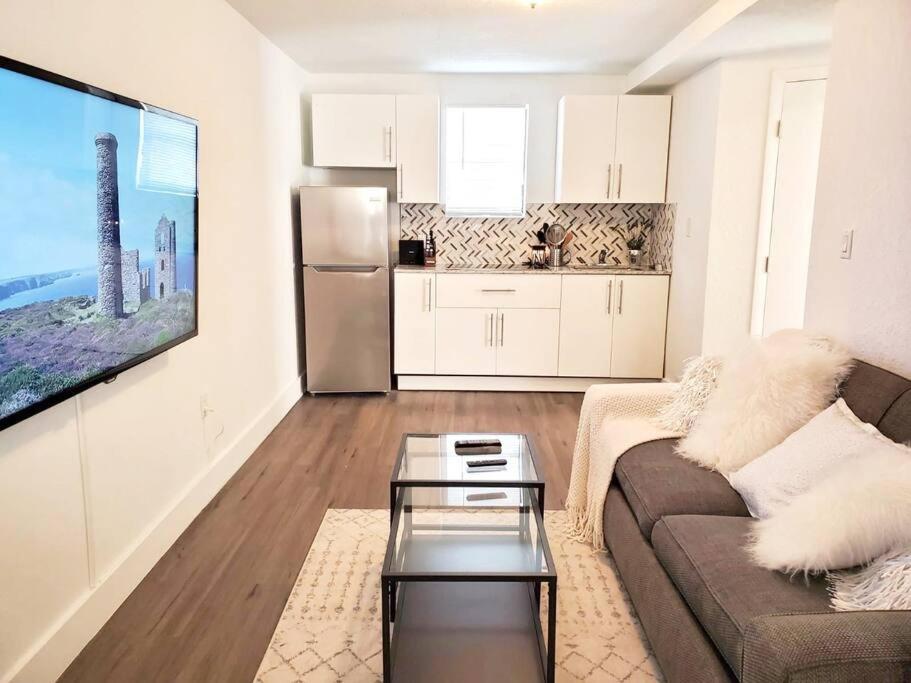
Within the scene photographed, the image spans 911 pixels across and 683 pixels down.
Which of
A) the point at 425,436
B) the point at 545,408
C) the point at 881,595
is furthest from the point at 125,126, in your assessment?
the point at 545,408

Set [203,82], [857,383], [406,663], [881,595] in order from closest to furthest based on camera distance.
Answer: [881,595]
[406,663]
[857,383]
[203,82]

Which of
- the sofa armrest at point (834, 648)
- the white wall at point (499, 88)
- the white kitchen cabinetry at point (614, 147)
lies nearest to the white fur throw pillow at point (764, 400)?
the sofa armrest at point (834, 648)

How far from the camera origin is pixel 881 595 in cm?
148

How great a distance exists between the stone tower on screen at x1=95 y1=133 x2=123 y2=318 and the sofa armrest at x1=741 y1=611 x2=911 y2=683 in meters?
1.97

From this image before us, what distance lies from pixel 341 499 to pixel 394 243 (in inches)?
108

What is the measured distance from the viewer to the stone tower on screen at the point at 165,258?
96.2 inches

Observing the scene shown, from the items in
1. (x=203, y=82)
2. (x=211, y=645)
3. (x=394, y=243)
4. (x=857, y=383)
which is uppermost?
(x=203, y=82)

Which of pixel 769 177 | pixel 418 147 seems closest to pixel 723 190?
pixel 769 177

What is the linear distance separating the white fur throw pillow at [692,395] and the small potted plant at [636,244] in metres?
2.66

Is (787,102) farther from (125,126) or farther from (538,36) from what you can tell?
(125,126)

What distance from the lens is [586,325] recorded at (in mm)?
5059

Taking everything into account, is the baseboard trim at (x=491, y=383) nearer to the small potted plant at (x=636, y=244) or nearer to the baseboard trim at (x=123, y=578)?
the small potted plant at (x=636, y=244)

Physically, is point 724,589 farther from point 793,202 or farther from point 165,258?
point 793,202

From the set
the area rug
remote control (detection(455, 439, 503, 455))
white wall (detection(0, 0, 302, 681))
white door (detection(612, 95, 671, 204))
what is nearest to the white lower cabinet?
white door (detection(612, 95, 671, 204))
